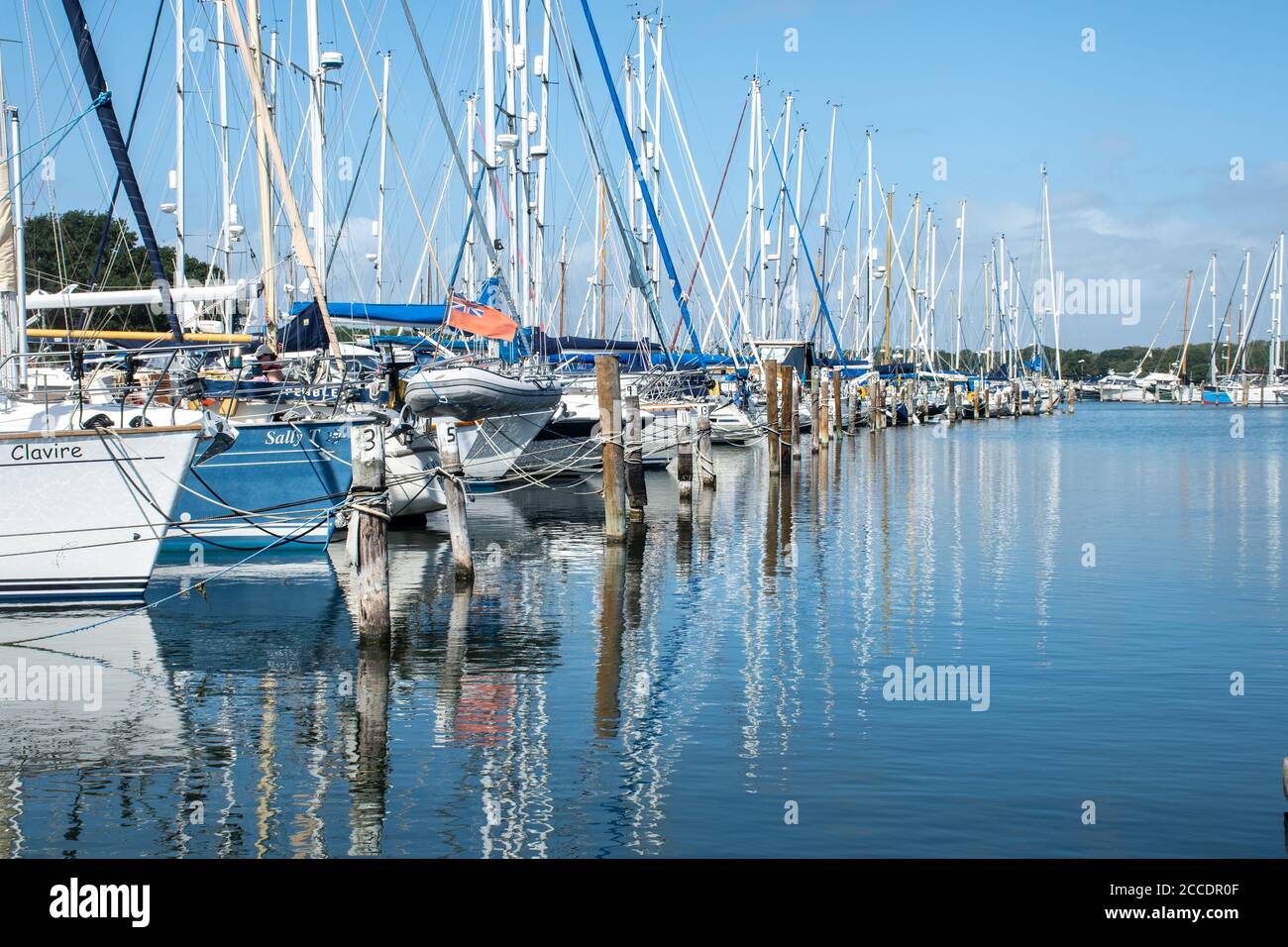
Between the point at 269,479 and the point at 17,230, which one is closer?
the point at 17,230

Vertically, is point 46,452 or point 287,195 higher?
point 287,195

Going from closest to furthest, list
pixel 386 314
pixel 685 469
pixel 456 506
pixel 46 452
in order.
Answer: pixel 46 452 → pixel 456 506 → pixel 386 314 → pixel 685 469

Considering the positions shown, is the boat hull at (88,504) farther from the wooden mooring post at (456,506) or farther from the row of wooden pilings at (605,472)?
the wooden mooring post at (456,506)

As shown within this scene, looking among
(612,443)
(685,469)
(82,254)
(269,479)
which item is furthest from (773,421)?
(82,254)

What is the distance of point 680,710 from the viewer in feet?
39.9

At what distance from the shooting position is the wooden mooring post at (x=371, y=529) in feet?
44.5

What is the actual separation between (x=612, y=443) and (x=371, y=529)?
932 centimetres

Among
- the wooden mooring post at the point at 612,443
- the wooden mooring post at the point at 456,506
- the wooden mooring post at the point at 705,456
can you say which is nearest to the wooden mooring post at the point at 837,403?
the wooden mooring post at the point at 705,456

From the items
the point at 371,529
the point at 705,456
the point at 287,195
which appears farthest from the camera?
the point at 705,456

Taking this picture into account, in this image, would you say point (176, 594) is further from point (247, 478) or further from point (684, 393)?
point (684, 393)

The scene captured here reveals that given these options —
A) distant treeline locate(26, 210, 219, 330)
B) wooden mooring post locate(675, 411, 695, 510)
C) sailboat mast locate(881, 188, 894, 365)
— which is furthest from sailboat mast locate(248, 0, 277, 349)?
sailboat mast locate(881, 188, 894, 365)

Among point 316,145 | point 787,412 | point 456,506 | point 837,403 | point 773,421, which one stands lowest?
point 456,506

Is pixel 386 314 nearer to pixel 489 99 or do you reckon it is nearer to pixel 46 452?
pixel 489 99
